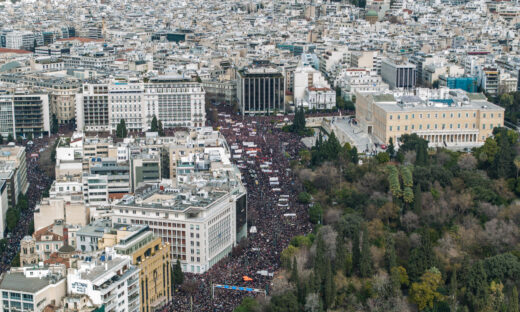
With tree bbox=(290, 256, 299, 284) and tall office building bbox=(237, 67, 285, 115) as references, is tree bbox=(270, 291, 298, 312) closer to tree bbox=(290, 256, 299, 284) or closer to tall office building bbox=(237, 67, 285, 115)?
tree bbox=(290, 256, 299, 284)

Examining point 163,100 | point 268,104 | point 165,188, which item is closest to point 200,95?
point 163,100

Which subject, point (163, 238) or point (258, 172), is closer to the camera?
point (163, 238)

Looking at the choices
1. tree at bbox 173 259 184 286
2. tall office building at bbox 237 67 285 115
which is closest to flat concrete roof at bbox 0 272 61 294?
tree at bbox 173 259 184 286

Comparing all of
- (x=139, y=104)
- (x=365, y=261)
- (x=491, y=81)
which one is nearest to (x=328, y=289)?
(x=365, y=261)

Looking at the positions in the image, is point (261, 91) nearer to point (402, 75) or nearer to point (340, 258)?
point (402, 75)

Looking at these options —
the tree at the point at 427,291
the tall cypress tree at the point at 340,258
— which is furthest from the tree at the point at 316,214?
the tree at the point at 427,291

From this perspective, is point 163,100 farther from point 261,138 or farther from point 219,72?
point 219,72
